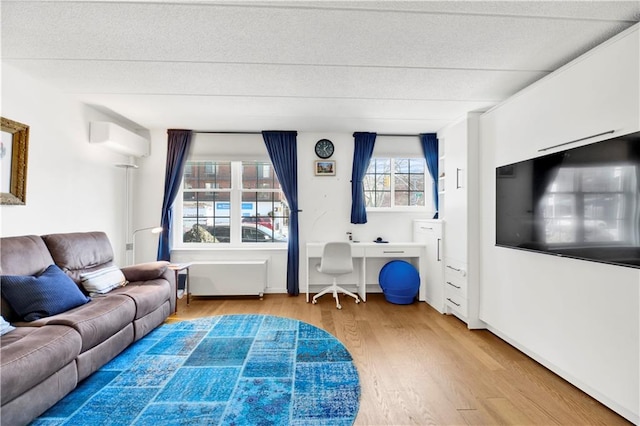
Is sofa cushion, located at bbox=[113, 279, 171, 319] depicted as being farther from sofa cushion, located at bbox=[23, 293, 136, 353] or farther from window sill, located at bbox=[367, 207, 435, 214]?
window sill, located at bbox=[367, 207, 435, 214]

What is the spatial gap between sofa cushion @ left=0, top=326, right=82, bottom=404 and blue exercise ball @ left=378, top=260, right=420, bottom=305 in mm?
3272

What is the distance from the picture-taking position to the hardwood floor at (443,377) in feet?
5.68

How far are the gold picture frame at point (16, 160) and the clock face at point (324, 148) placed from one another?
10.5 ft

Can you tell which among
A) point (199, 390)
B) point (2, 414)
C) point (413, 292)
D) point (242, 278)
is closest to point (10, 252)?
point (2, 414)

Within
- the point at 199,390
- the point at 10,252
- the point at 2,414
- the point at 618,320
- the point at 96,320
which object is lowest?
the point at 199,390

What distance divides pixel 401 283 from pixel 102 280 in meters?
3.41

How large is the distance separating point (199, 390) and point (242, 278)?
2145mm

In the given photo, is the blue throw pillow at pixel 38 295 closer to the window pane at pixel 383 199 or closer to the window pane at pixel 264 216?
the window pane at pixel 264 216

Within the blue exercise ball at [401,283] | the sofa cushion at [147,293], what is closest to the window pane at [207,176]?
the sofa cushion at [147,293]

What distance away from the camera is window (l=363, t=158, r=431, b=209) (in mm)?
4539

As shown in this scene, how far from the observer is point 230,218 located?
4453mm

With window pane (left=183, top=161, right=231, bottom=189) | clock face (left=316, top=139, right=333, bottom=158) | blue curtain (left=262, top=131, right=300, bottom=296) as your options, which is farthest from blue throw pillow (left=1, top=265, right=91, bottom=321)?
clock face (left=316, top=139, right=333, bottom=158)

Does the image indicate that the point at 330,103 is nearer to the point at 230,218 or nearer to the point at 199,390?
the point at 230,218

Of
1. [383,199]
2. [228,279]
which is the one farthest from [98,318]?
[383,199]
